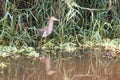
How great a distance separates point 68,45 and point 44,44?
43 centimetres

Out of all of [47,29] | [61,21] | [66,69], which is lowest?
[66,69]

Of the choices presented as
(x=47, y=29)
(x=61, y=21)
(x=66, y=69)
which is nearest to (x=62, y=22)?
(x=61, y=21)

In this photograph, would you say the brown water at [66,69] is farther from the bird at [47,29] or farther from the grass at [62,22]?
the bird at [47,29]

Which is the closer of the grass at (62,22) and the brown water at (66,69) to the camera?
the brown water at (66,69)

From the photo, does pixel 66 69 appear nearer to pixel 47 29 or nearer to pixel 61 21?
pixel 47 29

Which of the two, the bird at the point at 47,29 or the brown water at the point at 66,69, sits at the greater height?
the bird at the point at 47,29

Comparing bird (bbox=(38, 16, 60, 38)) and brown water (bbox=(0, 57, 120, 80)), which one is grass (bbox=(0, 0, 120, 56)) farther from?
brown water (bbox=(0, 57, 120, 80))

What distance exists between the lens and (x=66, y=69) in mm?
5668

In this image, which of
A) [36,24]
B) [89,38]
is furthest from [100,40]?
[36,24]

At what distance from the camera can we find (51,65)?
586 centimetres

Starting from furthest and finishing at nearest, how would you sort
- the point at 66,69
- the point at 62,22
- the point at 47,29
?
the point at 62,22
the point at 47,29
the point at 66,69

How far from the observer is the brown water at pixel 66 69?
526cm

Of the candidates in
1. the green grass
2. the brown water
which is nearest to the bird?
the green grass

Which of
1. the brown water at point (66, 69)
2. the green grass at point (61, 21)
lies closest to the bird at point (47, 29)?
the green grass at point (61, 21)
